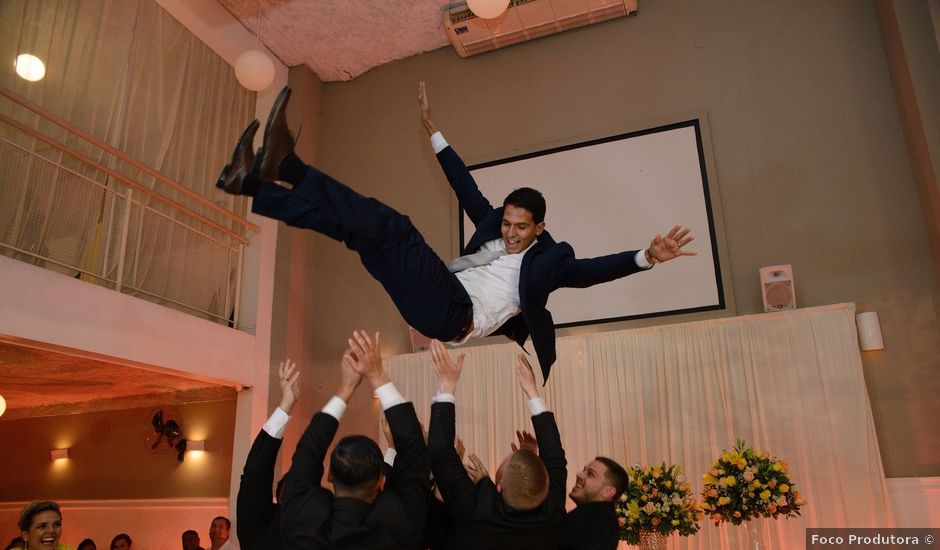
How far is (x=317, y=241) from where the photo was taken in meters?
8.34

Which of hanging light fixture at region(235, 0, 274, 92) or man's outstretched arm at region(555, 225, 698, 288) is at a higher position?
hanging light fixture at region(235, 0, 274, 92)

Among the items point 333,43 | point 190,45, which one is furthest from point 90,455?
point 333,43

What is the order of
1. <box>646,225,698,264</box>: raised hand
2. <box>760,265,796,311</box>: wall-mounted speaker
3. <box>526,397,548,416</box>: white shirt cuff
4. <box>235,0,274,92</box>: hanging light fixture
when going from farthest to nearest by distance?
<box>235,0,274,92</box>: hanging light fixture < <box>760,265,796,311</box>: wall-mounted speaker < <box>646,225,698,264</box>: raised hand < <box>526,397,548,416</box>: white shirt cuff

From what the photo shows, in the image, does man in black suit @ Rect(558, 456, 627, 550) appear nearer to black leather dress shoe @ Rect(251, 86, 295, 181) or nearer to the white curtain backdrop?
black leather dress shoe @ Rect(251, 86, 295, 181)

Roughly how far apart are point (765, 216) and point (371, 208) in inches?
188

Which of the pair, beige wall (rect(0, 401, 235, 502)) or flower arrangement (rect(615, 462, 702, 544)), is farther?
beige wall (rect(0, 401, 235, 502))

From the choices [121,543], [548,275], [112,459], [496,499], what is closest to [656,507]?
[548,275]

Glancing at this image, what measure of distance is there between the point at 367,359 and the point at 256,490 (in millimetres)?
576

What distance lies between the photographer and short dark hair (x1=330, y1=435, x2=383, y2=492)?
7.44ft

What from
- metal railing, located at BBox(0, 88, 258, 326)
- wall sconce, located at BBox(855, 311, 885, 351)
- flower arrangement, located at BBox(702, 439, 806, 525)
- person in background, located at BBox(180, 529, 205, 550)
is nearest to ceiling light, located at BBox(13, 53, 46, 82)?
metal railing, located at BBox(0, 88, 258, 326)

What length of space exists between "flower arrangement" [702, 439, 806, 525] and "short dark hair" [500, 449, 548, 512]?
2360 mm

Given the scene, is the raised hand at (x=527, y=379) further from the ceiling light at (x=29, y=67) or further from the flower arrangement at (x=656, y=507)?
the ceiling light at (x=29, y=67)

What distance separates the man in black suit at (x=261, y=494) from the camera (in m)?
2.45

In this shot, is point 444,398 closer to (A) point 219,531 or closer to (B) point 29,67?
(A) point 219,531
